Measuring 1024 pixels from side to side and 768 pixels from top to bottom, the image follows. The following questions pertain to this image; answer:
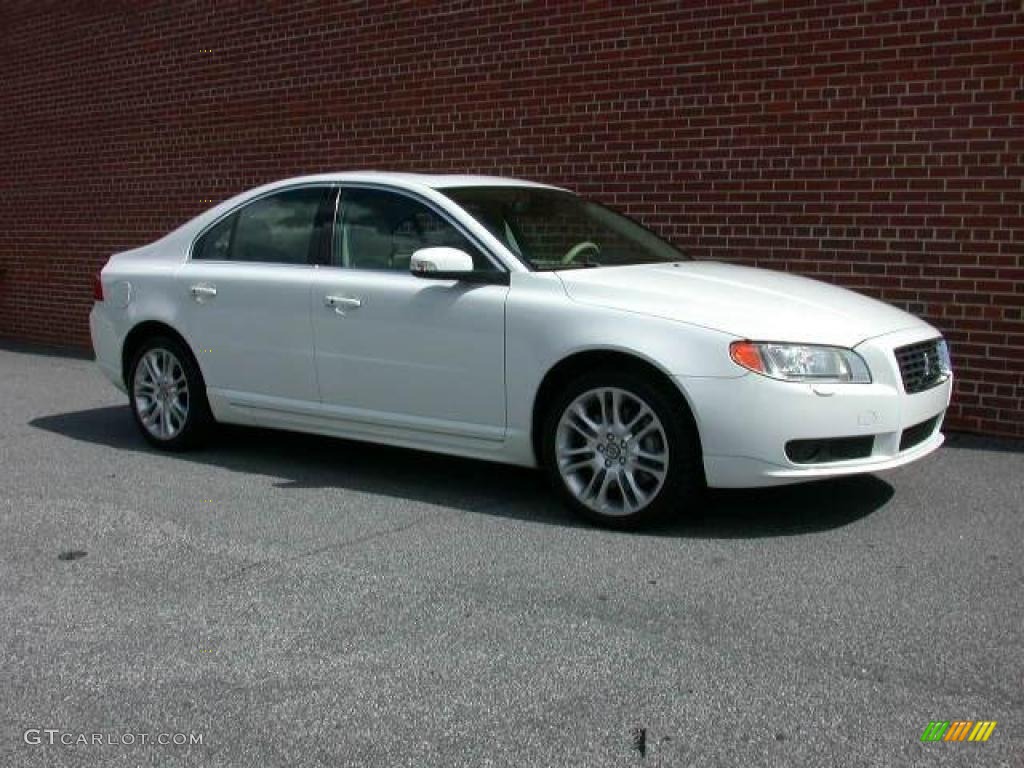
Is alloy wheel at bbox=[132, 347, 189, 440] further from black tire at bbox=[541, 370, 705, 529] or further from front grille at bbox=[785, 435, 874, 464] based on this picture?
front grille at bbox=[785, 435, 874, 464]

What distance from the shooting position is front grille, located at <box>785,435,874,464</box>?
16.8 feet

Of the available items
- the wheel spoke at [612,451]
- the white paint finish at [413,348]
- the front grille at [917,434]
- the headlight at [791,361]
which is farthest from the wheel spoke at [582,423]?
the front grille at [917,434]

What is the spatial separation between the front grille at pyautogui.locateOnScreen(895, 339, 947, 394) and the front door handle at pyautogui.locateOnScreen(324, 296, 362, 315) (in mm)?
2607

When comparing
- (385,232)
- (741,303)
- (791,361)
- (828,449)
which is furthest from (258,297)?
(828,449)

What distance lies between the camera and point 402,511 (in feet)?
19.2

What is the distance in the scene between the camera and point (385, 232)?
6.36 m

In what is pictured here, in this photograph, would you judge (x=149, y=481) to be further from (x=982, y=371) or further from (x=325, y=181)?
(x=982, y=371)

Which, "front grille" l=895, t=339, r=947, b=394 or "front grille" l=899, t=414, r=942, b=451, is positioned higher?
"front grille" l=895, t=339, r=947, b=394

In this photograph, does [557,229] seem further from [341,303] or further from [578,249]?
[341,303]

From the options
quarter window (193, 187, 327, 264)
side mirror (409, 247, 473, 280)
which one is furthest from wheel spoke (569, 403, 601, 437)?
quarter window (193, 187, 327, 264)

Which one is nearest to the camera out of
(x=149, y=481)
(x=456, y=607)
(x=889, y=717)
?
(x=889, y=717)

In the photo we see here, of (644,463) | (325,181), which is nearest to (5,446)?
(325,181)

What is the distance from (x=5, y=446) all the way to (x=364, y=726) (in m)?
4.96

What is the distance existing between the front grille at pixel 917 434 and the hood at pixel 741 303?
44cm
